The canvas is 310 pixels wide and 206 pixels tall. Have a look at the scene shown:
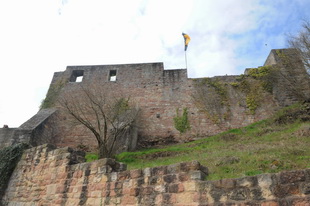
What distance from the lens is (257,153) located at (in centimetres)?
762

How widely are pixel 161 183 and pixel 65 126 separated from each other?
13.2 m

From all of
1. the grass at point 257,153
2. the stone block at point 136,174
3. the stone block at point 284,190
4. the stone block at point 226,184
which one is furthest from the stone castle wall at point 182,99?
the stone block at point 284,190

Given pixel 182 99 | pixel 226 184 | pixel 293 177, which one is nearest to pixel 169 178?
pixel 226 184

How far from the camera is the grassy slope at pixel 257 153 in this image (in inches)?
244

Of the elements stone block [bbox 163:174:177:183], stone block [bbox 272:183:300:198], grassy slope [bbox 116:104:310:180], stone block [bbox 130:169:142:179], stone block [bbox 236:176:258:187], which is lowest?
stone block [bbox 272:183:300:198]

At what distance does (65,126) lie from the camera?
1565 centimetres

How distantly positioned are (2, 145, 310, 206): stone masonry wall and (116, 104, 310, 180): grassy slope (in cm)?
79

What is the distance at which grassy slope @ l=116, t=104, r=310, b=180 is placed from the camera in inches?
Result: 244

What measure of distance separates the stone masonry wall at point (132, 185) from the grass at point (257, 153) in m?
0.67

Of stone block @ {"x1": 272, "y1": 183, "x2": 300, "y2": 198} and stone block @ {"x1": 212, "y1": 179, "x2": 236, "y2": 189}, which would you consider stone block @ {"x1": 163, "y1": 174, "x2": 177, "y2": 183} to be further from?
stone block @ {"x1": 272, "y1": 183, "x2": 300, "y2": 198}

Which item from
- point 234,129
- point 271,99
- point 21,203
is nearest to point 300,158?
point 234,129

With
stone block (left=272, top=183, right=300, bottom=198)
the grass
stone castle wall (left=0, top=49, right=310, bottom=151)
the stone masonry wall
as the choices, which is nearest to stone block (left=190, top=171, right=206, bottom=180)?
the stone masonry wall

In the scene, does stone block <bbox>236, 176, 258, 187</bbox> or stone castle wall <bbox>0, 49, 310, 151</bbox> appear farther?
stone castle wall <bbox>0, 49, 310, 151</bbox>

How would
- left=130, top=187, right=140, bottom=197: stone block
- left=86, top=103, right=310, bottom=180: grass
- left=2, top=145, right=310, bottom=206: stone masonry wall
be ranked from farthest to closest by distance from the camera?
1. left=86, top=103, right=310, bottom=180: grass
2. left=130, top=187, right=140, bottom=197: stone block
3. left=2, top=145, right=310, bottom=206: stone masonry wall
